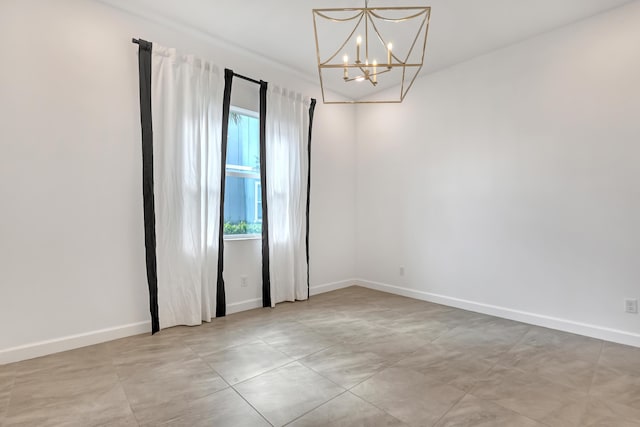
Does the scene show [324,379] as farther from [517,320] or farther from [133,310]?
[517,320]

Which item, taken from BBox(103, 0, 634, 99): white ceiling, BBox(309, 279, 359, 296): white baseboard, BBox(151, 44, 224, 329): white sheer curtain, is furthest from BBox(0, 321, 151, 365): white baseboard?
BBox(103, 0, 634, 99): white ceiling

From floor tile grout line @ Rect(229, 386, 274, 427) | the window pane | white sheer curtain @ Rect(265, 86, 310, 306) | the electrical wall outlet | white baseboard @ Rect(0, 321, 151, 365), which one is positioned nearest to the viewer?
floor tile grout line @ Rect(229, 386, 274, 427)

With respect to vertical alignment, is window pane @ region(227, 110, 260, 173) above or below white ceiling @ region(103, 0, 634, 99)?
below

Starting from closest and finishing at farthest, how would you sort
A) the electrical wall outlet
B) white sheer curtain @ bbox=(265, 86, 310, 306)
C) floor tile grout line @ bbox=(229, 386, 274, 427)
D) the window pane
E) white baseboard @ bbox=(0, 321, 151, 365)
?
1. floor tile grout line @ bbox=(229, 386, 274, 427)
2. white baseboard @ bbox=(0, 321, 151, 365)
3. the electrical wall outlet
4. the window pane
5. white sheer curtain @ bbox=(265, 86, 310, 306)

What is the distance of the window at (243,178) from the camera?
3652mm

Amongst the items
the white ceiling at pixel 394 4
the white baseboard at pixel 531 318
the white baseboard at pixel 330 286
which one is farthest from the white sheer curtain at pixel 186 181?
the white baseboard at pixel 531 318

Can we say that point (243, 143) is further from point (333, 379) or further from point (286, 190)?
point (333, 379)

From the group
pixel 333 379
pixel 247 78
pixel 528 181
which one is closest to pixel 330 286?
pixel 333 379

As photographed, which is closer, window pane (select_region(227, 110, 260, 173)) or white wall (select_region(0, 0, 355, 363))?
white wall (select_region(0, 0, 355, 363))

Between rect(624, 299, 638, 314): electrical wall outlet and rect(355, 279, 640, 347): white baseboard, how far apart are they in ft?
0.63

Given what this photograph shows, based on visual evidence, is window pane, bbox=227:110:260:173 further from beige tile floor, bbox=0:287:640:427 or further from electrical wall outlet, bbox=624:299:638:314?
electrical wall outlet, bbox=624:299:638:314

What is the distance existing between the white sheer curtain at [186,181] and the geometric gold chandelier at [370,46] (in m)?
1.32

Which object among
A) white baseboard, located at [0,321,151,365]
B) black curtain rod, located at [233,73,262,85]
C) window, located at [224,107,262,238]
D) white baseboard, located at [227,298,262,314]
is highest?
black curtain rod, located at [233,73,262,85]

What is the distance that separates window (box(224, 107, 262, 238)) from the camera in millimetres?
3652
